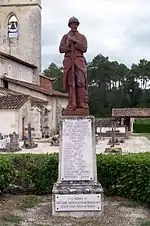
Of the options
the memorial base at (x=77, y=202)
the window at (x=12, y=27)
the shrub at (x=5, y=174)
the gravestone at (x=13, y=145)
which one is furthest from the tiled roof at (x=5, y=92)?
the memorial base at (x=77, y=202)

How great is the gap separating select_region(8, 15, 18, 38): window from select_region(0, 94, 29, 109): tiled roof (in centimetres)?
1866

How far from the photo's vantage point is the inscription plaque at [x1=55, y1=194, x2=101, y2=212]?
8273 millimetres

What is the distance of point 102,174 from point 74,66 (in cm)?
256

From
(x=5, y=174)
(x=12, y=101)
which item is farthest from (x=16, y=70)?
(x=5, y=174)

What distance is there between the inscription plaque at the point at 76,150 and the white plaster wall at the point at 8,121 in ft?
85.4

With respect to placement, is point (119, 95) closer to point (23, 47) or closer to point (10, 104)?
point (23, 47)

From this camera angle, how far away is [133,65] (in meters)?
94.2

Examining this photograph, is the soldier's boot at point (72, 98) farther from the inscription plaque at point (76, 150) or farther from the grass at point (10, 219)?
the grass at point (10, 219)

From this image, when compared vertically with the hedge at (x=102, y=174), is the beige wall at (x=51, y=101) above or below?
above

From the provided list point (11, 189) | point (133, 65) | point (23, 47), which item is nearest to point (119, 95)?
point (133, 65)

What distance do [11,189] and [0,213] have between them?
196 cm

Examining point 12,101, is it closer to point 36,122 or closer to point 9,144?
point 36,122

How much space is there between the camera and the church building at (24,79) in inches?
1379

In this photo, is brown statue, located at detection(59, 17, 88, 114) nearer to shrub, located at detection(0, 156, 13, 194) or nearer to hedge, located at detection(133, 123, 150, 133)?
shrub, located at detection(0, 156, 13, 194)
